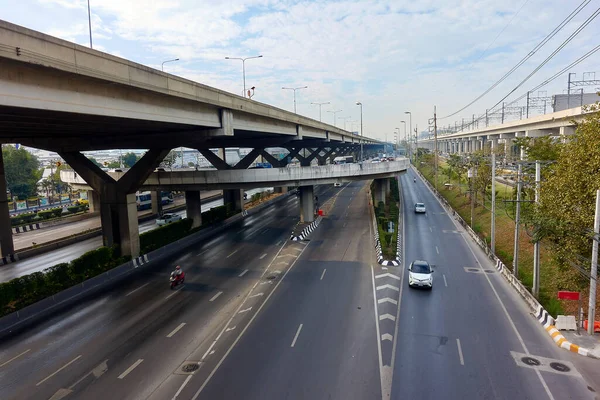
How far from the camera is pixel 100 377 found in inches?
563

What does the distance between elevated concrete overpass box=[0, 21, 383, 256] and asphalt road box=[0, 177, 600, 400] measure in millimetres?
8266

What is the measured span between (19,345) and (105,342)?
4.03 m

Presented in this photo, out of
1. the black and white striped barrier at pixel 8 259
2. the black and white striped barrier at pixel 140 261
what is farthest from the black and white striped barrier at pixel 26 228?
the black and white striped barrier at pixel 140 261

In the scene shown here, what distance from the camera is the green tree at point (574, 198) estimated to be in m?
15.7

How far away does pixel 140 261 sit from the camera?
3062cm

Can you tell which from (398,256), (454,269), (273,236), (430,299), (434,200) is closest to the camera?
(430,299)

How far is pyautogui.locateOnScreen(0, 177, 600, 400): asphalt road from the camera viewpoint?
43.5 ft

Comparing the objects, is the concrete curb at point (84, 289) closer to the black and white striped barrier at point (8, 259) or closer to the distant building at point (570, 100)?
the black and white striped barrier at point (8, 259)

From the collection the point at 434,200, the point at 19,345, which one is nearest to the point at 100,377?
the point at 19,345

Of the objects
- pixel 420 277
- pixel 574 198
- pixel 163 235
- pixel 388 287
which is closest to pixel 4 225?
pixel 163 235

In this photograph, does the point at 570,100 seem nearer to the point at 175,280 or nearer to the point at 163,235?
the point at 163,235

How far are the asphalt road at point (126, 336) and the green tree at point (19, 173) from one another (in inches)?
2466

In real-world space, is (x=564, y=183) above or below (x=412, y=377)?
above

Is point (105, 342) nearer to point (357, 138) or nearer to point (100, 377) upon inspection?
point (100, 377)
